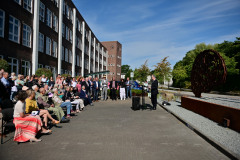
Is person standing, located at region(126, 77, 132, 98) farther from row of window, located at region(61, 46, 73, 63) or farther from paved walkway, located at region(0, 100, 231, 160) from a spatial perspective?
row of window, located at region(61, 46, 73, 63)

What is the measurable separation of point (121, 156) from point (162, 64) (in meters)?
43.6

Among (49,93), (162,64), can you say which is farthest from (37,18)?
(162,64)

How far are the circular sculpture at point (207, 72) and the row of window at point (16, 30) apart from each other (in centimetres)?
1529

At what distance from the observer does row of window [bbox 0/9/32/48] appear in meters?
14.1

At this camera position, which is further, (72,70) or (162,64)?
(162,64)

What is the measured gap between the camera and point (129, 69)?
136125mm

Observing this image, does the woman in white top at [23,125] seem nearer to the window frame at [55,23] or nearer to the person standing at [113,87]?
the person standing at [113,87]

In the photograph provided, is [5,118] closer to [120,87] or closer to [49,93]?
[49,93]

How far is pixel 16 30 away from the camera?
16.0m

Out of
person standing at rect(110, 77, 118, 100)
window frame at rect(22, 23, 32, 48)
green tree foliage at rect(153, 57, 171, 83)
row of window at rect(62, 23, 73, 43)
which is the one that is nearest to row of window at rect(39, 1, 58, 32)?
row of window at rect(62, 23, 73, 43)

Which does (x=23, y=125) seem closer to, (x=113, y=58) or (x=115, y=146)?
(x=115, y=146)

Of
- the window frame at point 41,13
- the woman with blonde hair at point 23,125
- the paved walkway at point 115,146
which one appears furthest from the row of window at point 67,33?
the woman with blonde hair at point 23,125

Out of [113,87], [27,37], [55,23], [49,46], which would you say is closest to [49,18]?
[55,23]

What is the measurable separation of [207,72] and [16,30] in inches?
640
